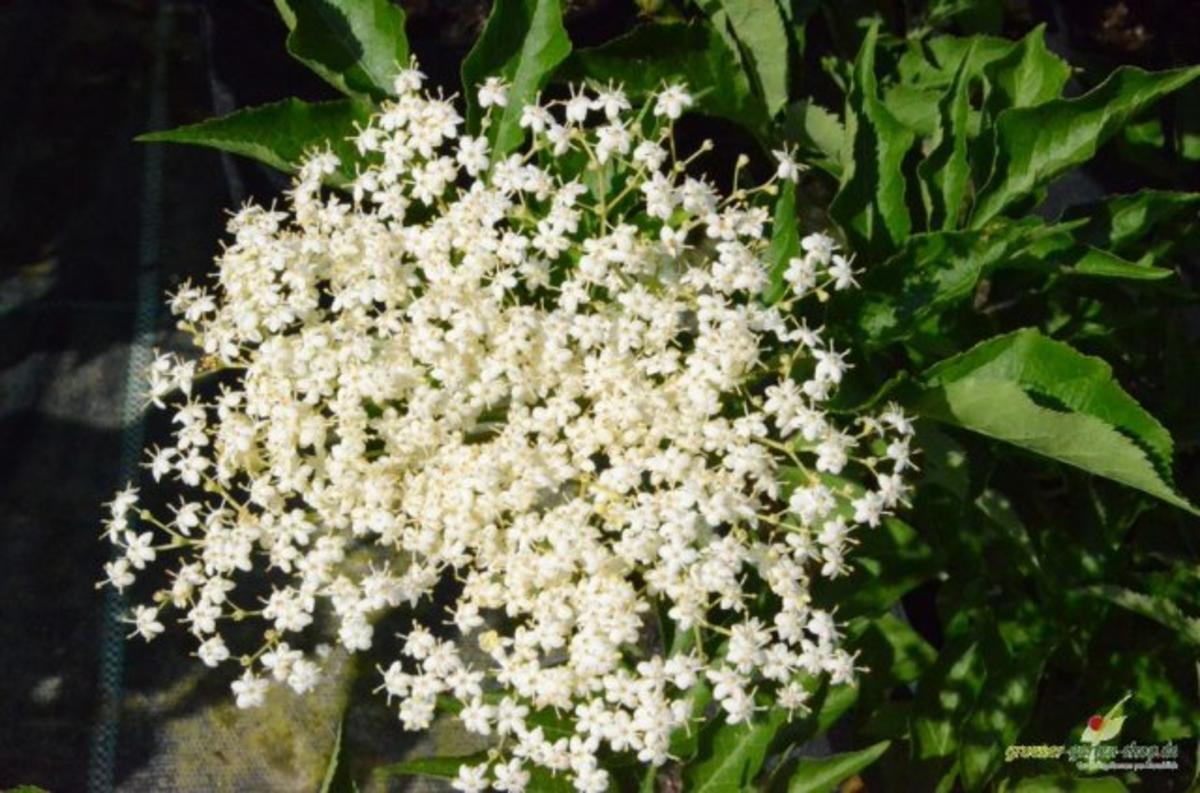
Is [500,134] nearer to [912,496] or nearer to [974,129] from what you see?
[974,129]

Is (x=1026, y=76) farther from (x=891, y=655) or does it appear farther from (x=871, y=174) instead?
(x=891, y=655)

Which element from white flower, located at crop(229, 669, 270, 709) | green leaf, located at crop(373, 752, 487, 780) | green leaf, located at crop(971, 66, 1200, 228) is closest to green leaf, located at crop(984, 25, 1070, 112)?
green leaf, located at crop(971, 66, 1200, 228)

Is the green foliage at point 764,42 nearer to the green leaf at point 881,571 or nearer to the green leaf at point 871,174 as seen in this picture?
the green leaf at point 871,174

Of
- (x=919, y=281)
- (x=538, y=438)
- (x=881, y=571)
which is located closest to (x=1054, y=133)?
(x=919, y=281)

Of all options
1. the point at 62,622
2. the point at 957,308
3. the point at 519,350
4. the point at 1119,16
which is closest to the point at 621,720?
the point at 519,350

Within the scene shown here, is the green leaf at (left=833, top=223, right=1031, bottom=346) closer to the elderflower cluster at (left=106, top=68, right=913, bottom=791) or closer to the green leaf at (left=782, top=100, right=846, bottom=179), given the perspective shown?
the elderflower cluster at (left=106, top=68, right=913, bottom=791)
